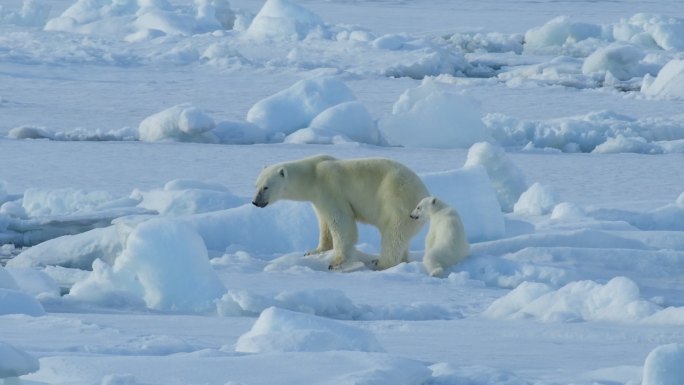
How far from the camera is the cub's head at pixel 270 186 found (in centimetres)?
515

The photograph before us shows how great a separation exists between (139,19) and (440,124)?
9.79m

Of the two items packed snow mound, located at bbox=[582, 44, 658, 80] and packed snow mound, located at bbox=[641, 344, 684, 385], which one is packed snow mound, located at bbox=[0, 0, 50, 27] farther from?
packed snow mound, located at bbox=[641, 344, 684, 385]

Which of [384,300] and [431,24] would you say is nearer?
[384,300]

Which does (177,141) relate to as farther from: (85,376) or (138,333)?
(85,376)

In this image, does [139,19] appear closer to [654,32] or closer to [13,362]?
[654,32]

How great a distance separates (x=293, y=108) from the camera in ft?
34.1

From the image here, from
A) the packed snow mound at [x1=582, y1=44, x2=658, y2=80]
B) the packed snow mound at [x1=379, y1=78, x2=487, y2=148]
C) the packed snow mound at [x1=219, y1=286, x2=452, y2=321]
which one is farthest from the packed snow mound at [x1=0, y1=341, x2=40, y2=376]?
the packed snow mound at [x1=582, y1=44, x2=658, y2=80]

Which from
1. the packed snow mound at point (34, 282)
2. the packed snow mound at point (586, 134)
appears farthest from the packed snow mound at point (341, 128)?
the packed snow mound at point (34, 282)

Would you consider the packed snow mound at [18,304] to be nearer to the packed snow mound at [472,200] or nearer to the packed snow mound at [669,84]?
the packed snow mound at [472,200]

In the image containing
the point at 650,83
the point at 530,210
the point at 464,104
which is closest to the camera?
the point at 530,210

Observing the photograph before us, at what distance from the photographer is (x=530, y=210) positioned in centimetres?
646

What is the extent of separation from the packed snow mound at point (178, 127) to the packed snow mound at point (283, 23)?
307 inches

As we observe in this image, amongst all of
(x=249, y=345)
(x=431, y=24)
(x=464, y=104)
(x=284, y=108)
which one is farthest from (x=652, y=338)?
(x=431, y=24)

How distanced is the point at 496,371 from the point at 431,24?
19108mm
